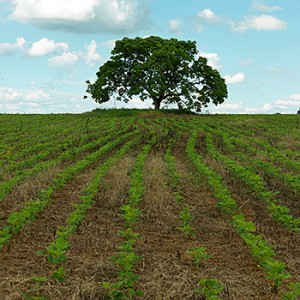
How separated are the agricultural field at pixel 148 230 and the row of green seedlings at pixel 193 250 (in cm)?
2

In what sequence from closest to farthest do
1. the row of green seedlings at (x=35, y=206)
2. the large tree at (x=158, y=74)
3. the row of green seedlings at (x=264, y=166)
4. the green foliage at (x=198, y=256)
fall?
the green foliage at (x=198, y=256), the row of green seedlings at (x=35, y=206), the row of green seedlings at (x=264, y=166), the large tree at (x=158, y=74)

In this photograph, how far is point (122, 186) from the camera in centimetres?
1011

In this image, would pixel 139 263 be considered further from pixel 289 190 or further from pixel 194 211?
pixel 289 190

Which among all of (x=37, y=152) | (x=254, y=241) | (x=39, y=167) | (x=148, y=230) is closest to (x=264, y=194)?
(x=148, y=230)

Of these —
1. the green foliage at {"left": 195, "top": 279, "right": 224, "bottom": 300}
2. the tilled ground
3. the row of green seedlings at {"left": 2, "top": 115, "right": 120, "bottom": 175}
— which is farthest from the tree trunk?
the green foliage at {"left": 195, "top": 279, "right": 224, "bottom": 300}

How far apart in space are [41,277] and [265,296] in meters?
2.77

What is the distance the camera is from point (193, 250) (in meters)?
6.12

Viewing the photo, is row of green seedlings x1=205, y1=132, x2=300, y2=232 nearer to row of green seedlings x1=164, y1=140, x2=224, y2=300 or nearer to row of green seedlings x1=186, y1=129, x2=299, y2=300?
row of green seedlings x1=186, y1=129, x2=299, y2=300

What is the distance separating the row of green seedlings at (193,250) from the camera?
4.88 meters

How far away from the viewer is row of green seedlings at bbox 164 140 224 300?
4.88m

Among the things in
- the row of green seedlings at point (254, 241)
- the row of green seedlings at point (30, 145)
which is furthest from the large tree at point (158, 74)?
the row of green seedlings at point (254, 241)

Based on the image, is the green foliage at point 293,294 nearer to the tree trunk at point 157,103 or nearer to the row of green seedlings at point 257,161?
the row of green seedlings at point 257,161

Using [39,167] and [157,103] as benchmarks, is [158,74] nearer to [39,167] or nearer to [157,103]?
[157,103]

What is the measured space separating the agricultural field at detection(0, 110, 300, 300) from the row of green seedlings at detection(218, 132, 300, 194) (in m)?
0.06
